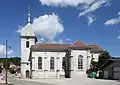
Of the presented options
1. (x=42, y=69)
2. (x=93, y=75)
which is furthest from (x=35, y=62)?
(x=93, y=75)

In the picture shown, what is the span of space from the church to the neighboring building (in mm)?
8105

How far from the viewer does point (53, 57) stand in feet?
265

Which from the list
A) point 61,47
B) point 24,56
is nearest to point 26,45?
point 24,56

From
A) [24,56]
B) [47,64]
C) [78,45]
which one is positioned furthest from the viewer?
[24,56]

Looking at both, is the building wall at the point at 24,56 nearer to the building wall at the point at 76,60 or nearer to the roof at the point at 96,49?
the building wall at the point at 76,60

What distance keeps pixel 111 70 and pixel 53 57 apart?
23130 millimetres

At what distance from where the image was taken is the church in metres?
76.5

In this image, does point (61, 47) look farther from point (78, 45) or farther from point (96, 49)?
point (96, 49)

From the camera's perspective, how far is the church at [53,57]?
251 ft

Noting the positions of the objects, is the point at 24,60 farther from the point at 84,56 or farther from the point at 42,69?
the point at 84,56

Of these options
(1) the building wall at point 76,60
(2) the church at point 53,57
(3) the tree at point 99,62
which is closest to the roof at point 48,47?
(2) the church at point 53,57

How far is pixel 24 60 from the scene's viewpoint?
84.8 m

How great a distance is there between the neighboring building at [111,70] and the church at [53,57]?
8105 millimetres

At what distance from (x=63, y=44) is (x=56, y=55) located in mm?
5122
